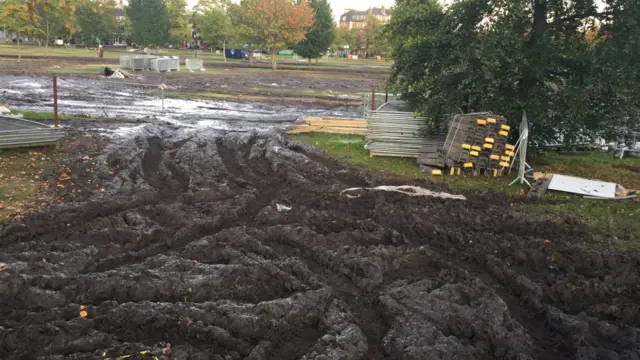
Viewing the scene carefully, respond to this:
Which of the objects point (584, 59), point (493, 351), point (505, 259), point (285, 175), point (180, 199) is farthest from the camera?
point (584, 59)

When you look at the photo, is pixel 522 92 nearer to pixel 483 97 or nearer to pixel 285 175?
pixel 483 97

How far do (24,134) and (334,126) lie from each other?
35.5 feet

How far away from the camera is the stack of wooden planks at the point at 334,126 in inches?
781

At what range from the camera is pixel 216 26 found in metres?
60.7

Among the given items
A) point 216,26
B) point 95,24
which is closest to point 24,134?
point 216,26

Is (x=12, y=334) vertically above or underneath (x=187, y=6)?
underneath

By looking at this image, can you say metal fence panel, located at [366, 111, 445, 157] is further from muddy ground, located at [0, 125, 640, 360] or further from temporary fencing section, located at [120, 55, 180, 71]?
temporary fencing section, located at [120, 55, 180, 71]

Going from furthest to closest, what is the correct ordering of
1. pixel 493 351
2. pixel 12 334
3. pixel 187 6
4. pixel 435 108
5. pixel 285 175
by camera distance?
pixel 187 6, pixel 435 108, pixel 285 175, pixel 493 351, pixel 12 334

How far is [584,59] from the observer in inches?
554

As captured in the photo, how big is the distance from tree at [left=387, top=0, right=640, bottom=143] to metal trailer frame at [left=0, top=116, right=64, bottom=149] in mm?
10663

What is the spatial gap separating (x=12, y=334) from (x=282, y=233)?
444cm

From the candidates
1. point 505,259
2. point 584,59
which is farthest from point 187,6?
point 505,259

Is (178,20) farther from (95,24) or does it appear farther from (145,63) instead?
(145,63)

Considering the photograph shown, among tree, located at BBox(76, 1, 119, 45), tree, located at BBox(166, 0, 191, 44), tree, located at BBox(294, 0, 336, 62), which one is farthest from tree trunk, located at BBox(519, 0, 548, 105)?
tree, located at BBox(76, 1, 119, 45)
